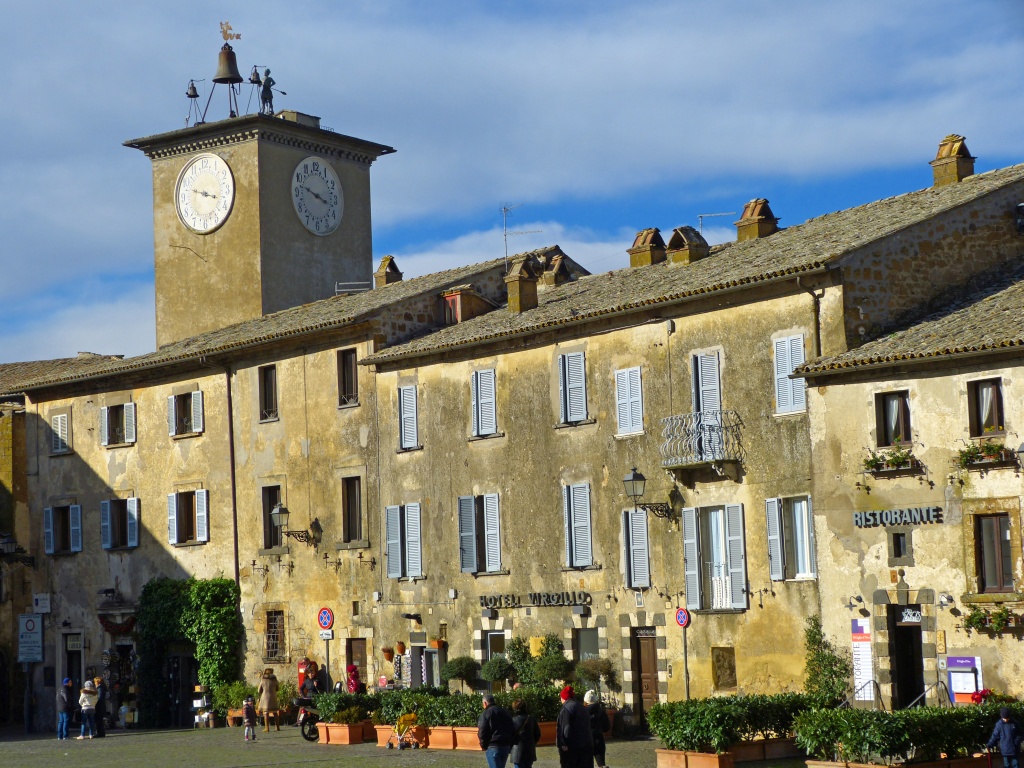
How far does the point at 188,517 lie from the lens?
152 feet

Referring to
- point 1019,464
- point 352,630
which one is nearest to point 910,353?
point 1019,464

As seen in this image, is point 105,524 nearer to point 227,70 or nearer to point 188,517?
point 188,517

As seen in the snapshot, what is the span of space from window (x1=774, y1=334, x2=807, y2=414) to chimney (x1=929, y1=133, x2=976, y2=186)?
22.9 feet

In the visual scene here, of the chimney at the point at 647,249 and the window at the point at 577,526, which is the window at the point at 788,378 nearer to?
the window at the point at 577,526

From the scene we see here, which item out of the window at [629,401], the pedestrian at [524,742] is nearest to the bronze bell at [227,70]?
the window at [629,401]

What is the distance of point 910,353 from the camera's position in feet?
97.8

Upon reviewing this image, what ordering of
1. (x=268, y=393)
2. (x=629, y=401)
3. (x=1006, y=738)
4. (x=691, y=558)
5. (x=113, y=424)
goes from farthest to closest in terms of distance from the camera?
(x=113, y=424) → (x=268, y=393) → (x=629, y=401) → (x=691, y=558) → (x=1006, y=738)

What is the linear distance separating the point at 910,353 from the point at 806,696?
6.27 m

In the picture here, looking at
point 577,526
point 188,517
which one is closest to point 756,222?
point 577,526

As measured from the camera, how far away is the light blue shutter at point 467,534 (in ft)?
127

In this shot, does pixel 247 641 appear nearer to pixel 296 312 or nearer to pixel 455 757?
pixel 296 312

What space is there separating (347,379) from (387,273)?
7.73 m

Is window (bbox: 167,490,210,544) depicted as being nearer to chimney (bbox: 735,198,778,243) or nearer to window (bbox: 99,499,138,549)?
window (bbox: 99,499,138,549)

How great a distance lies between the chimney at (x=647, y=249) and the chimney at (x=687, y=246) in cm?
181
